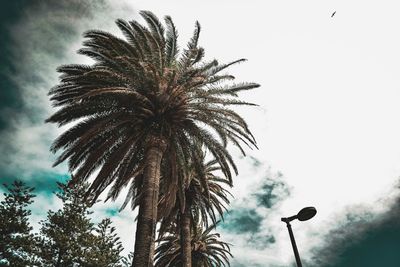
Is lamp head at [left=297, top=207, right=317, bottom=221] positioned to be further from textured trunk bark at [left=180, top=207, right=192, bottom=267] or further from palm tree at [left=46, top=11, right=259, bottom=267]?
textured trunk bark at [left=180, top=207, right=192, bottom=267]

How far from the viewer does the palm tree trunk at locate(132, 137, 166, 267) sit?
914 cm

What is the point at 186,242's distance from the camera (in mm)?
18281

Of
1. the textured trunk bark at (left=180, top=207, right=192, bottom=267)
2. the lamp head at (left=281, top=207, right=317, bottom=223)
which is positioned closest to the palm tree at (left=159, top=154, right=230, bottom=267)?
the textured trunk bark at (left=180, top=207, right=192, bottom=267)

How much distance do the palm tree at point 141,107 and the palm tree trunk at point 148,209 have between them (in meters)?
0.04

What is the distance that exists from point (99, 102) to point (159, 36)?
4275mm

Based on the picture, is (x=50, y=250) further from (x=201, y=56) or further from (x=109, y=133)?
(x=201, y=56)

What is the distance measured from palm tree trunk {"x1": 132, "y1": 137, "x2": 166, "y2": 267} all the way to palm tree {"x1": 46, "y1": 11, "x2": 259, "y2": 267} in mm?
42

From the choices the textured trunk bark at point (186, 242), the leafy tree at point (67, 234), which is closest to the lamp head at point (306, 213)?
the textured trunk bark at point (186, 242)

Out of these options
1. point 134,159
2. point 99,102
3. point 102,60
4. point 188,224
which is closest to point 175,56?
point 102,60

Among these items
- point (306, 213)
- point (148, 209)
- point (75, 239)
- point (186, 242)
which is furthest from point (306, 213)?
point (75, 239)

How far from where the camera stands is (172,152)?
42.3ft

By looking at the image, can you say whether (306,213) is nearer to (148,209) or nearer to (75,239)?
(148,209)

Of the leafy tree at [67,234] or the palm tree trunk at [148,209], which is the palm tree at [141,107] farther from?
the leafy tree at [67,234]

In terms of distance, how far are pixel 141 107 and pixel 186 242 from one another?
33.3 feet
